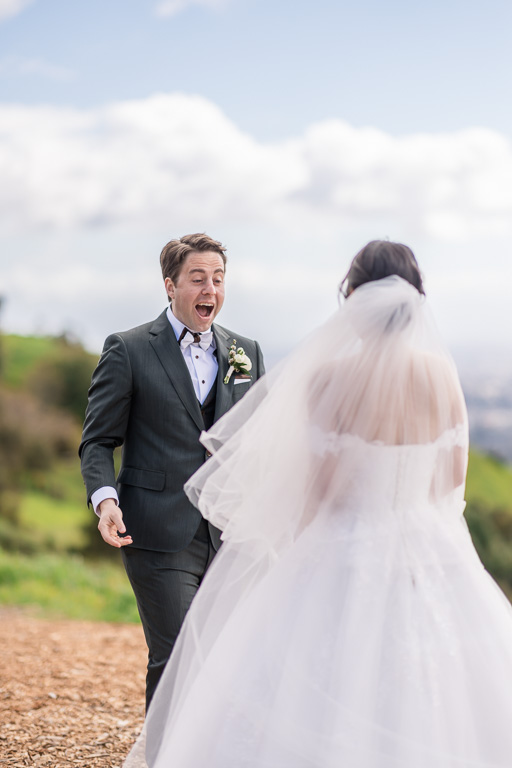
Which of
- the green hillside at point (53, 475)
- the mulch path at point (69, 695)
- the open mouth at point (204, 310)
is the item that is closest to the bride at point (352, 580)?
the open mouth at point (204, 310)

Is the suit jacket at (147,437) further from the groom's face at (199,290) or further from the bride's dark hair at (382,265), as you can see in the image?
the bride's dark hair at (382,265)

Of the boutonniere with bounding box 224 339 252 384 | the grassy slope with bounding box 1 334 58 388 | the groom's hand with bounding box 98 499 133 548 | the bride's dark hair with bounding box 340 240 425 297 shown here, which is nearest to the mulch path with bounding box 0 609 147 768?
the groom's hand with bounding box 98 499 133 548

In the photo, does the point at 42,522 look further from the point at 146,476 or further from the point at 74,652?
the point at 146,476

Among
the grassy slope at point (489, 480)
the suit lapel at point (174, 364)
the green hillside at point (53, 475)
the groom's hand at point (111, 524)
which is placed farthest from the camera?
the grassy slope at point (489, 480)

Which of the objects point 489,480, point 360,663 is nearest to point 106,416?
point 360,663

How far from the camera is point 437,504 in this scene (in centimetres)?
320

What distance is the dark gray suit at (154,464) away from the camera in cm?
389

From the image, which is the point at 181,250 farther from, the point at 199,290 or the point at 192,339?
the point at 192,339

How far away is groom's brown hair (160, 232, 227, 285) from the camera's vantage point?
164 inches

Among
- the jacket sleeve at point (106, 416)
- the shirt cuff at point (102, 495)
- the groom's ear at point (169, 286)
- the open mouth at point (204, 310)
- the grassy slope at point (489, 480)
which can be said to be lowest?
the grassy slope at point (489, 480)

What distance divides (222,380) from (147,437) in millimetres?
487

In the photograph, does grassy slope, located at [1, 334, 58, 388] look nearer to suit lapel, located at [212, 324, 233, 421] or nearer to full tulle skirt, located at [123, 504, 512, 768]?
suit lapel, located at [212, 324, 233, 421]

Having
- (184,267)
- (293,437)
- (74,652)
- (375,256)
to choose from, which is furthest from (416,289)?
(74,652)

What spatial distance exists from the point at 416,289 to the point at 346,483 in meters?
0.83
